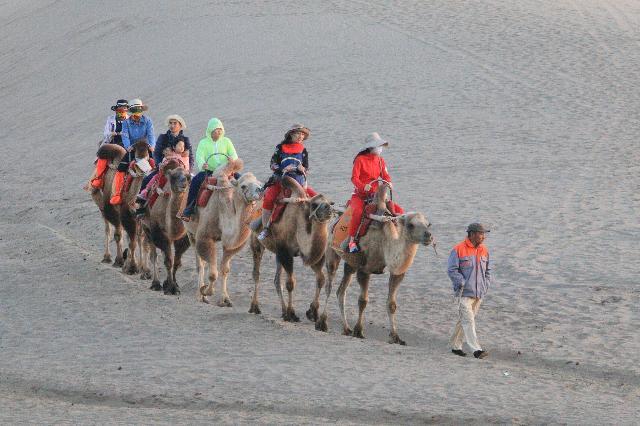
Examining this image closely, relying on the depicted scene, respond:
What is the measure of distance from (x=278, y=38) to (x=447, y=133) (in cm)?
1454

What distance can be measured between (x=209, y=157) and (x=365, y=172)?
3.12 meters

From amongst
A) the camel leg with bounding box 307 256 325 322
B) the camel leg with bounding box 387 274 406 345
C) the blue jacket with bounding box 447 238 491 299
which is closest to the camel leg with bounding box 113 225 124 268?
the camel leg with bounding box 307 256 325 322

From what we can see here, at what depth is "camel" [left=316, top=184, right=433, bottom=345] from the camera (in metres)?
13.8

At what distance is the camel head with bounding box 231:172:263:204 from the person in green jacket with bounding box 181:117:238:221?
2.37 ft

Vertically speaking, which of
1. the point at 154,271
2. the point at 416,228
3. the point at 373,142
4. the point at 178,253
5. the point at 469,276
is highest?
the point at 373,142

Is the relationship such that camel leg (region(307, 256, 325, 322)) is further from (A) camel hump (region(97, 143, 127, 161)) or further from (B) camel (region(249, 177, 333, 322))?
(A) camel hump (region(97, 143, 127, 161))

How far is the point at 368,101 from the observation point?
35.1 meters

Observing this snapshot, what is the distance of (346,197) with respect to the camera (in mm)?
24203

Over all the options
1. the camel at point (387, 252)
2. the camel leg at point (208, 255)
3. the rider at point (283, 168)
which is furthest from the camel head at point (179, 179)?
the camel at point (387, 252)

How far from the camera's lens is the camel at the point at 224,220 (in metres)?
16.2

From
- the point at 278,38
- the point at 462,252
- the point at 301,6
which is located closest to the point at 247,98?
the point at 278,38

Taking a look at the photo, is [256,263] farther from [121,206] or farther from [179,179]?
[121,206]

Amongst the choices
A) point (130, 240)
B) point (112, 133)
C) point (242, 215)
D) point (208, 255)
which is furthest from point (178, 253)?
point (112, 133)

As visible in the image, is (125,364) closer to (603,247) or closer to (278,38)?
(603,247)
